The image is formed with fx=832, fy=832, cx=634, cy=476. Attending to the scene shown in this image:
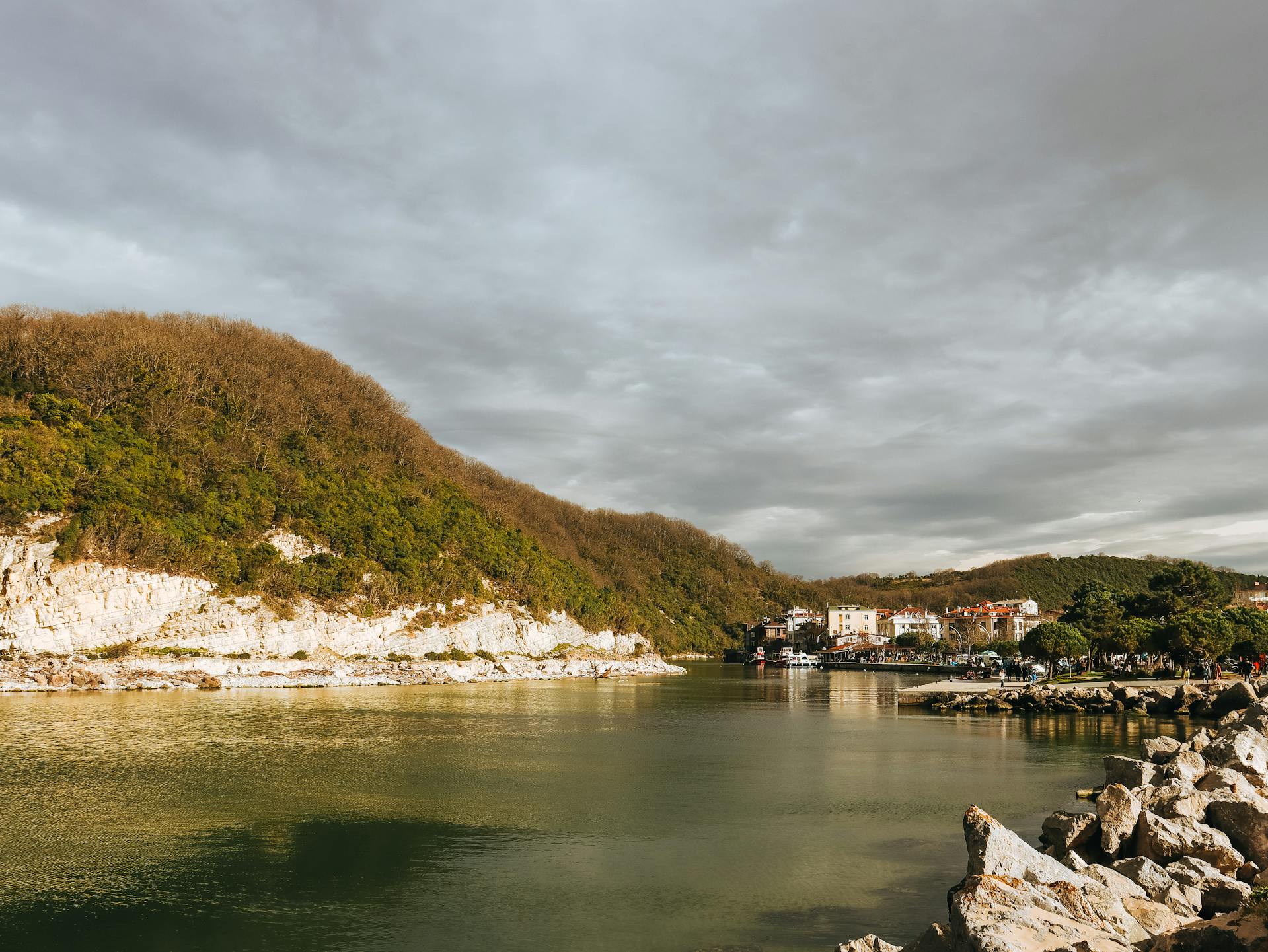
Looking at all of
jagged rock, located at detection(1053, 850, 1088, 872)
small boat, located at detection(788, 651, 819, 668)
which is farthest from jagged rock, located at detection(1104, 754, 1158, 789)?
small boat, located at detection(788, 651, 819, 668)

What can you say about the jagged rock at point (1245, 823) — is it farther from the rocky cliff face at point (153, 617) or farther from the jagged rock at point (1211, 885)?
the rocky cliff face at point (153, 617)

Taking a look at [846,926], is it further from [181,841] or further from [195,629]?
[195,629]

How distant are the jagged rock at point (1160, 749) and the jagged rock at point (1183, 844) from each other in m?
9.71

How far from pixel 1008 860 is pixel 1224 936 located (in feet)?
12.4

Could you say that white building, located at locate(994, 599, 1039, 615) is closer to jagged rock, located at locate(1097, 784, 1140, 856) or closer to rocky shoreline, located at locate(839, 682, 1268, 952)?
rocky shoreline, located at locate(839, 682, 1268, 952)

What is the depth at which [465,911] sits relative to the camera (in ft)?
42.6

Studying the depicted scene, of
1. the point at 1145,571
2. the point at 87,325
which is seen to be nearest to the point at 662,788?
the point at 87,325

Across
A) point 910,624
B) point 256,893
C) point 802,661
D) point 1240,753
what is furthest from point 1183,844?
point 910,624

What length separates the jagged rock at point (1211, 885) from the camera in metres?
11.1

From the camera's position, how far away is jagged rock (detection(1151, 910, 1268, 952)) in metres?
6.89

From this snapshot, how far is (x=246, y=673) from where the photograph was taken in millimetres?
56062

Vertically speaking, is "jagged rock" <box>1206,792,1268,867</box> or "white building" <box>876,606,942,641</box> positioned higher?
"jagged rock" <box>1206,792,1268,867</box>

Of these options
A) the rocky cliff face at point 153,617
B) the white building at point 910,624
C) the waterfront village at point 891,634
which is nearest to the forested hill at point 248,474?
the rocky cliff face at point 153,617

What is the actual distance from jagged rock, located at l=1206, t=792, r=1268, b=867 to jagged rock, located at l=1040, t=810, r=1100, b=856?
7.16ft
